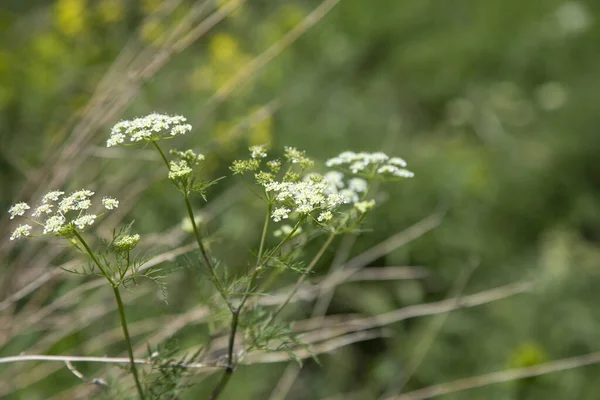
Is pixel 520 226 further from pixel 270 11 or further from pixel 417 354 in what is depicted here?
pixel 270 11

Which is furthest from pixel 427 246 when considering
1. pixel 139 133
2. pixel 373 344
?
pixel 139 133

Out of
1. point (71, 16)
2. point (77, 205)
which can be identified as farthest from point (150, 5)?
point (77, 205)

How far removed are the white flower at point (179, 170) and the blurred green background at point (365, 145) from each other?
34.6 inches

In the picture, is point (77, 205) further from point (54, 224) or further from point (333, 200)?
point (333, 200)

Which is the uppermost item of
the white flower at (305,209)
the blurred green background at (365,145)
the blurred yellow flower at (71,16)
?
the blurred yellow flower at (71,16)

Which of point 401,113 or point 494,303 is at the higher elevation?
point 401,113

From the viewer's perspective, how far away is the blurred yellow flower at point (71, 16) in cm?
320

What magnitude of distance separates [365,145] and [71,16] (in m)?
1.69

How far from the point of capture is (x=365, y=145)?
3.22 metres

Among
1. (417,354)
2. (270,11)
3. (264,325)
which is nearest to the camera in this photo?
(264,325)

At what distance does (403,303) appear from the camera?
2713 millimetres

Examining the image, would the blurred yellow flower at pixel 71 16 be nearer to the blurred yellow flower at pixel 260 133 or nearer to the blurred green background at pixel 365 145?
the blurred green background at pixel 365 145

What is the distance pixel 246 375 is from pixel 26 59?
2282 mm

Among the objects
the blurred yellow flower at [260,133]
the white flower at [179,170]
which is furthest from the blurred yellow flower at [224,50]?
the white flower at [179,170]
